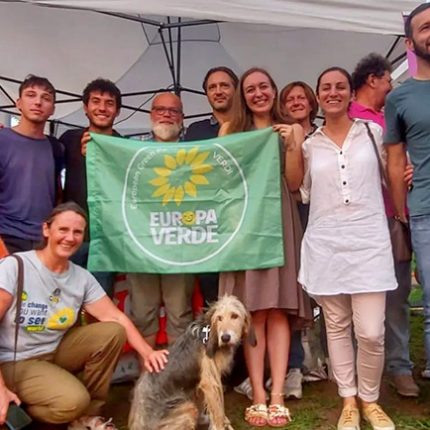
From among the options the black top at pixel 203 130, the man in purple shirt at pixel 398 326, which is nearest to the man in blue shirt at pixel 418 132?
the man in purple shirt at pixel 398 326

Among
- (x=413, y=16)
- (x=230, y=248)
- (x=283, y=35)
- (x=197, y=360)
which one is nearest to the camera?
(x=413, y=16)

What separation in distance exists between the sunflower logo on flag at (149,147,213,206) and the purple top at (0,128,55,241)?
73cm

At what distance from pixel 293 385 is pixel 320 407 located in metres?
→ 0.25

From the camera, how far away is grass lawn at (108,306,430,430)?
11.7 feet

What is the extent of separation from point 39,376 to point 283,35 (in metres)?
4.87

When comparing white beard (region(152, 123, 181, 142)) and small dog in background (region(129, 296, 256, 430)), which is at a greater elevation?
white beard (region(152, 123, 181, 142))

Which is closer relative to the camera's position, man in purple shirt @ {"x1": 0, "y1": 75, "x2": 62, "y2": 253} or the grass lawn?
the grass lawn

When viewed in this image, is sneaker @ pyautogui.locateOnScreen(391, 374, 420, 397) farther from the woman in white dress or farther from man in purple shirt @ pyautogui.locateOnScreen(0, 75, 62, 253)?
man in purple shirt @ pyautogui.locateOnScreen(0, 75, 62, 253)

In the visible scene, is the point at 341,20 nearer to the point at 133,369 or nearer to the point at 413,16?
the point at 413,16

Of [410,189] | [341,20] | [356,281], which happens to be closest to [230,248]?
[356,281]

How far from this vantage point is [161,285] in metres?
4.00

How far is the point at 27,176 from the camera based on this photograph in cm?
392

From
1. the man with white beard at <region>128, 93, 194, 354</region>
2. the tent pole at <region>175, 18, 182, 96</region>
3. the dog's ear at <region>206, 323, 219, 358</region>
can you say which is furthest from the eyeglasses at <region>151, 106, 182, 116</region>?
the tent pole at <region>175, 18, 182, 96</region>

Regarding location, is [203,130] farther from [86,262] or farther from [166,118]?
[86,262]
